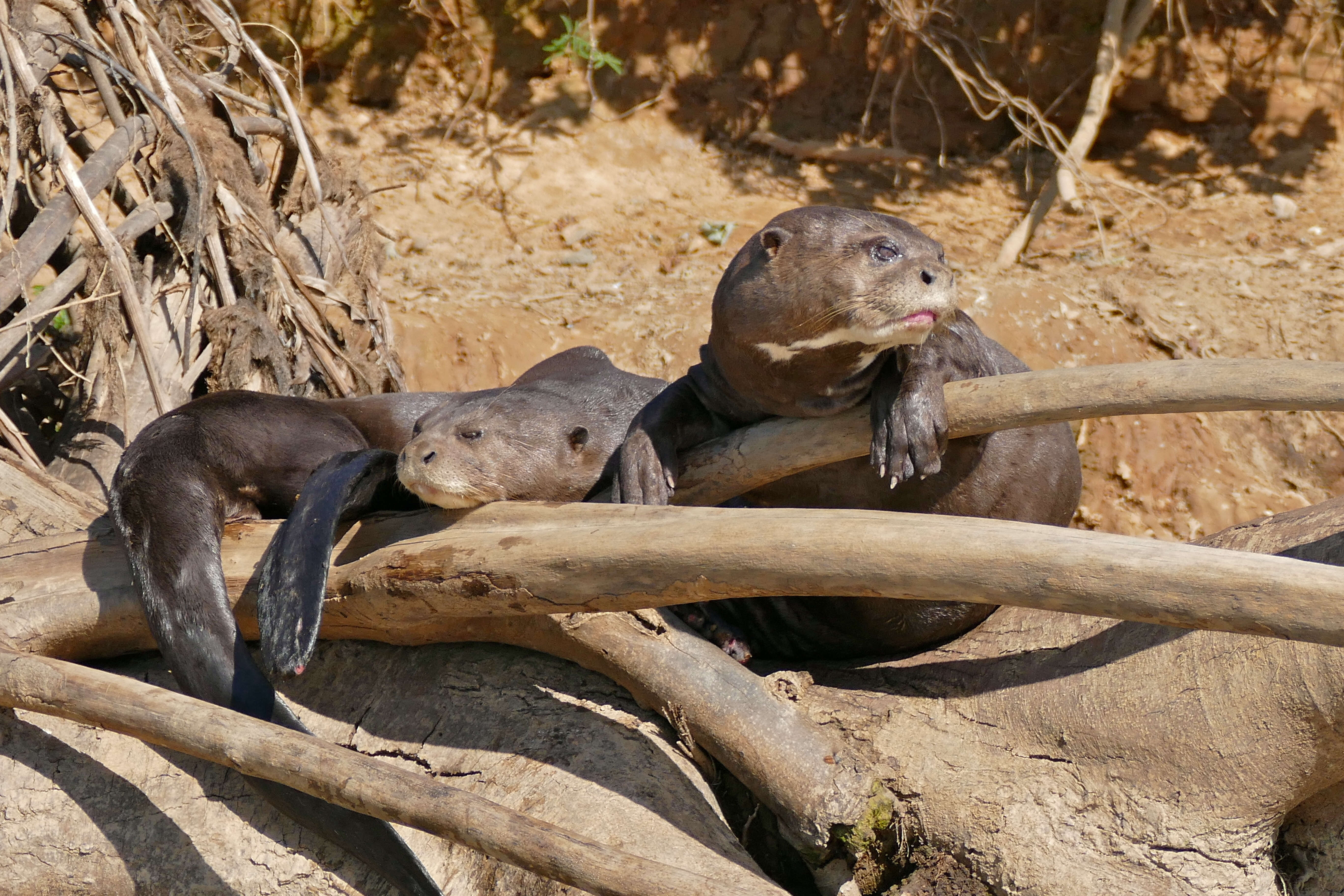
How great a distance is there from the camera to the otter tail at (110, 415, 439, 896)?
6.91 feet

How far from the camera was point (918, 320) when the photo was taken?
2125 mm

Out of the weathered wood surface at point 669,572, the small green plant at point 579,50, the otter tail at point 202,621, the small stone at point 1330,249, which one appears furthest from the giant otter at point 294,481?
the small stone at point 1330,249

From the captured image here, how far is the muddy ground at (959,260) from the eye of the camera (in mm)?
5109

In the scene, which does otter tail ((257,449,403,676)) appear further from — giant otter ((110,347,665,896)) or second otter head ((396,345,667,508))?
second otter head ((396,345,667,508))

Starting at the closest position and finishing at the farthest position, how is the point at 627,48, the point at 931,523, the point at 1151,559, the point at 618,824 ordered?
the point at 1151,559
the point at 931,523
the point at 618,824
the point at 627,48

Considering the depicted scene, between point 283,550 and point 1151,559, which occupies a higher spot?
point 1151,559

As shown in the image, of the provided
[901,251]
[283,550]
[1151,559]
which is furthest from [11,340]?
[1151,559]

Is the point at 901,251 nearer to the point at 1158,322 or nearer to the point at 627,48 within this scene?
the point at 1158,322

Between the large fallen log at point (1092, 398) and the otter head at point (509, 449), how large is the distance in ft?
2.09

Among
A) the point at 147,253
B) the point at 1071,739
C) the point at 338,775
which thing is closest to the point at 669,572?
the point at 338,775

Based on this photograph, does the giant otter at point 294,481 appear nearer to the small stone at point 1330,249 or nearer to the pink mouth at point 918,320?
the pink mouth at point 918,320

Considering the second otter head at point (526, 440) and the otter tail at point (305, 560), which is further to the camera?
the second otter head at point (526, 440)

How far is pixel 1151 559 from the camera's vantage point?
159cm

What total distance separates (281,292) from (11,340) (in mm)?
856
